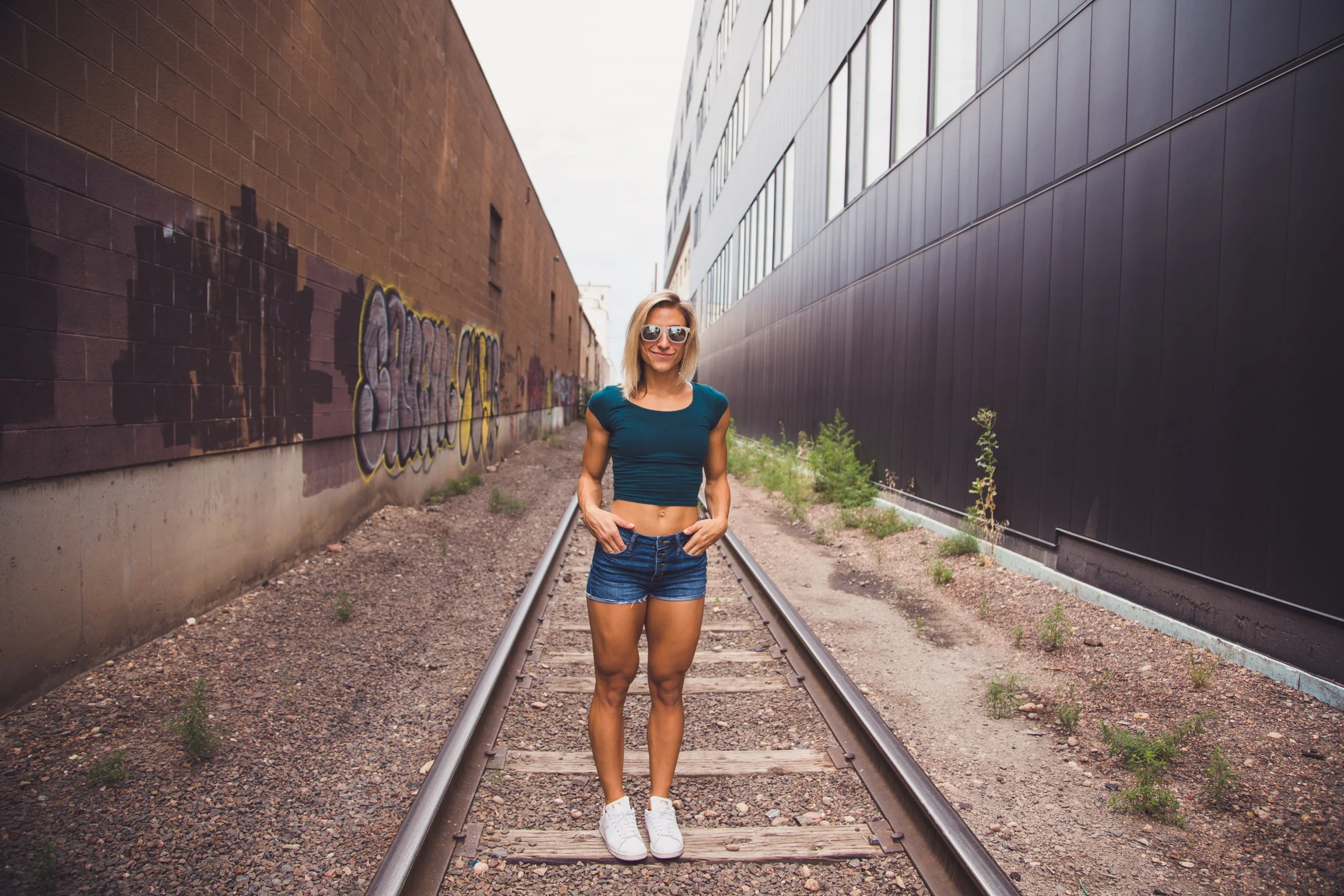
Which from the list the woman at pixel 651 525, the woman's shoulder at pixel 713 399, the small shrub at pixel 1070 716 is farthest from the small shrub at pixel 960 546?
the woman's shoulder at pixel 713 399

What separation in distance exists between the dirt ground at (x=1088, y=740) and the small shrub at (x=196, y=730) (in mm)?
3355

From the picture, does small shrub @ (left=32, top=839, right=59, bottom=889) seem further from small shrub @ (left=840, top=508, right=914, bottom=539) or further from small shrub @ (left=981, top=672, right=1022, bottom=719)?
small shrub @ (left=840, top=508, right=914, bottom=539)

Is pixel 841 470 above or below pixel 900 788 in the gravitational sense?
above

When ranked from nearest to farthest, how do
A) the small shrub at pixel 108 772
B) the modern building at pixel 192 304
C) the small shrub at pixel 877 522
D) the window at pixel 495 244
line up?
the small shrub at pixel 108 772
the modern building at pixel 192 304
the small shrub at pixel 877 522
the window at pixel 495 244

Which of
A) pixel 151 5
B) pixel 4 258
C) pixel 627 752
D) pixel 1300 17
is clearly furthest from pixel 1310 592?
pixel 151 5

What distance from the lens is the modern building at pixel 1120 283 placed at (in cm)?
407

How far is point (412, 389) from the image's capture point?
964 cm

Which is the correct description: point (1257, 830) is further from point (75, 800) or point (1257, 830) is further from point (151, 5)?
point (151, 5)

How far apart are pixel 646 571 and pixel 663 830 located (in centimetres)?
100

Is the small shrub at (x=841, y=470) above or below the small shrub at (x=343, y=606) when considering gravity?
above

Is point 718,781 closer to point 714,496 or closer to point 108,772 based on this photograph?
point 714,496

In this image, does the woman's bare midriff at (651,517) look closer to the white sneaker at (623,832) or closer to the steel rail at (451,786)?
the white sneaker at (623,832)

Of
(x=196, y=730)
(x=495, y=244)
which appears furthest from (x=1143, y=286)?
(x=495, y=244)

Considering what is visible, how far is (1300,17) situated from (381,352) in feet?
26.8
